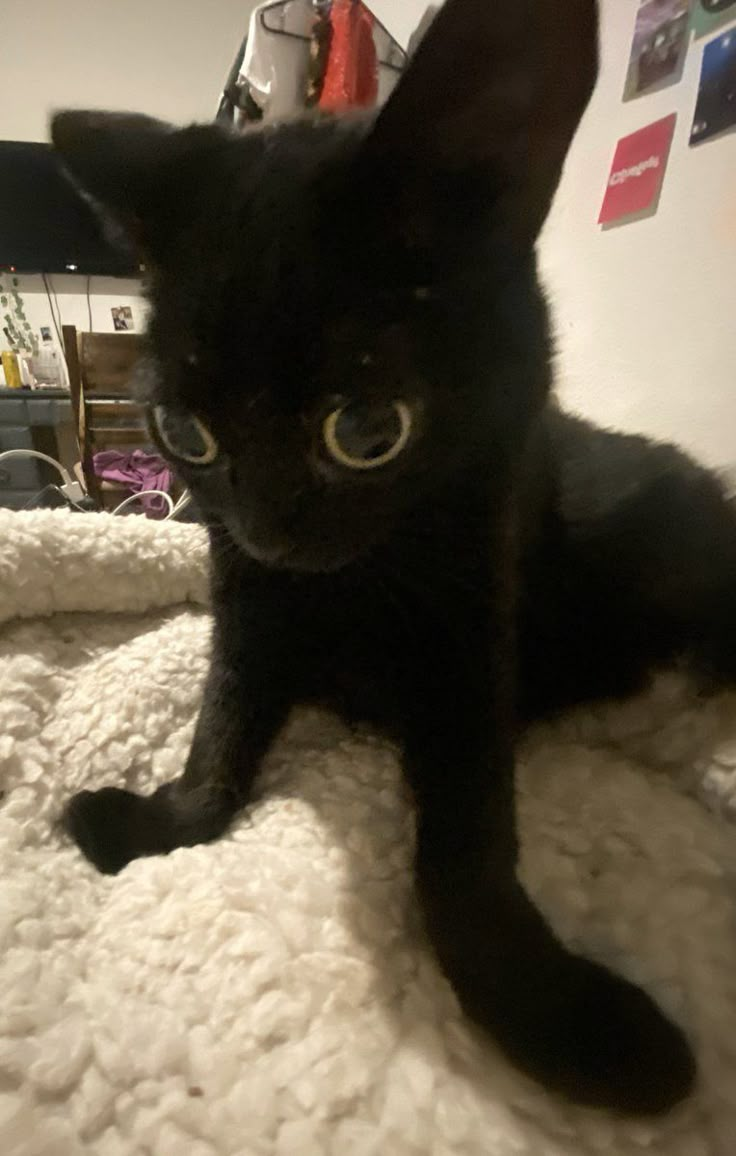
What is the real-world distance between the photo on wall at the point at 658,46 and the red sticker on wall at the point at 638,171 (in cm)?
4

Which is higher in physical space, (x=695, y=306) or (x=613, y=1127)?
(x=695, y=306)

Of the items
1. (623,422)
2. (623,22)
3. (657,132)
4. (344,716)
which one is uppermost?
(623,22)

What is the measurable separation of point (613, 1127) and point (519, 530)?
0.33 m

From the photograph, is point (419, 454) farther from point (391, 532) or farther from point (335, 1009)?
point (335, 1009)

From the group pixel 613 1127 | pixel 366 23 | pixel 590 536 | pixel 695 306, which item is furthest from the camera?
pixel 366 23

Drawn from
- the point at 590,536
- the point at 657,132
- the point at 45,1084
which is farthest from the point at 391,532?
the point at 657,132

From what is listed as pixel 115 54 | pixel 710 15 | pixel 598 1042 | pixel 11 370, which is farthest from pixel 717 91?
pixel 11 370

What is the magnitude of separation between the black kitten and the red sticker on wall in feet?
1.58

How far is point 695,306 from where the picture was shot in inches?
29.2

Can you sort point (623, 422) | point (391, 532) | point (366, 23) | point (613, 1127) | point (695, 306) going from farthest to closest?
point (366, 23)
point (623, 422)
point (695, 306)
point (391, 532)
point (613, 1127)

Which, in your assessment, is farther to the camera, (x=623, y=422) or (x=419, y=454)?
(x=623, y=422)

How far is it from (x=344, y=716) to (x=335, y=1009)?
0.26m

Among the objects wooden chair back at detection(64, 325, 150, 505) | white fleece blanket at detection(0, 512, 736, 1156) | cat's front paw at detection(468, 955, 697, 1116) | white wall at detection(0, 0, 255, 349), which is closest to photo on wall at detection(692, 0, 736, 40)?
white fleece blanket at detection(0, 512, 736, 1156)

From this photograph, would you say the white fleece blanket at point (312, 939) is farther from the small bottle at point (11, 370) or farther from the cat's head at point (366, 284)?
the small bottle at point (11, 370)
